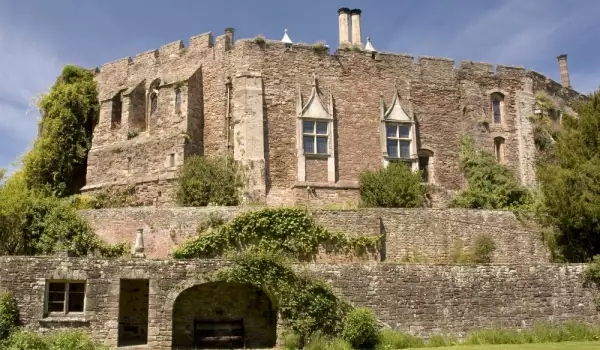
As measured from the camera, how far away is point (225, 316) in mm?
21766

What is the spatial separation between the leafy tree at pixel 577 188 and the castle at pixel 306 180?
1275 millimetres

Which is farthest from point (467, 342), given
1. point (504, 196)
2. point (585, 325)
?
point (504, 196)

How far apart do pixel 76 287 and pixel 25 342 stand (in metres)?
2.22

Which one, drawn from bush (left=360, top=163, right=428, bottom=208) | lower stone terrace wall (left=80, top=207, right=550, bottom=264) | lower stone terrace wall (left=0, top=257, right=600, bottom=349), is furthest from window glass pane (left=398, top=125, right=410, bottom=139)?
lower stone terrace wall (left=0, top=257, right=600, bottom=349)

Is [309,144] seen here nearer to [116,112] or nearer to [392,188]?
[392,188]

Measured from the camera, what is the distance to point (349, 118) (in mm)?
32125

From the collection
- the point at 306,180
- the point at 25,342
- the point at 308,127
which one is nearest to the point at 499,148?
the point at 308,127

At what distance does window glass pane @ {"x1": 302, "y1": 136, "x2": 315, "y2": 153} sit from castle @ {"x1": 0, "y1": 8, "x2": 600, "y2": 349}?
0.22ft

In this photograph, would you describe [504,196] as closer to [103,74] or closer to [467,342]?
[467,342]

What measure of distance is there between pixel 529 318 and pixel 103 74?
86.3 ft

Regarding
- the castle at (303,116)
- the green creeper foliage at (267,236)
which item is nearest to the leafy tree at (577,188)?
the castle at (303,116)

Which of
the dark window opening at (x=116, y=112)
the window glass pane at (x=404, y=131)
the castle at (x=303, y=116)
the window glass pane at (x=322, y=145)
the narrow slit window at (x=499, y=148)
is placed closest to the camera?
the castle at (x=303, y=116)

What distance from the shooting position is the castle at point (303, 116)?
3067cm

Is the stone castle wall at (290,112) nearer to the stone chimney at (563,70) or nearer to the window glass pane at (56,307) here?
the stone chimney at (563,70)
